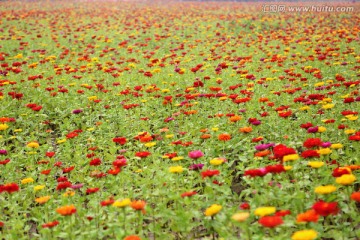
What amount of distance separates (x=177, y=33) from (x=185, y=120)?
9.84 m

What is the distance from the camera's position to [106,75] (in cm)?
860

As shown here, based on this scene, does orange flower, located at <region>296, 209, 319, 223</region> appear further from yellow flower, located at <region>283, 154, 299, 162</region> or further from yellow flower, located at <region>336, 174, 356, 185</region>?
yellow flower, located at <region>283, 154, 299, 162</region>

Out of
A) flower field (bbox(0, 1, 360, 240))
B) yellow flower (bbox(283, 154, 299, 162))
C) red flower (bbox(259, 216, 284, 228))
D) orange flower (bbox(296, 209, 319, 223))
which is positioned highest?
yellow flower (bbox(283, 154, 299, 162))

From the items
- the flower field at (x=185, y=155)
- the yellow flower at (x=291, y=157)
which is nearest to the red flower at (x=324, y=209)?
the flower field at (x=185, y=155)

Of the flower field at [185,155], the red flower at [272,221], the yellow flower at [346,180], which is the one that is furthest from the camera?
the flower field at [185,155]

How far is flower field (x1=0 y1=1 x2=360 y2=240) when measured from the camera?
304cm

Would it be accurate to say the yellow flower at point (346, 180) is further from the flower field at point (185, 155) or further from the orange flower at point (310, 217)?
the orange flower at point (310, 217)

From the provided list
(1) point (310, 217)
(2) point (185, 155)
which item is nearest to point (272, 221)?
(1) point (310, 217)

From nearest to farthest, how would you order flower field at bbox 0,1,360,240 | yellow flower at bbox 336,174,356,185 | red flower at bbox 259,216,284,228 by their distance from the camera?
1. red flower at bbox 259,216,284,228
2. yellow flower at bbox 336,174,356,185
3. flower field at bbox 0,1,360,240

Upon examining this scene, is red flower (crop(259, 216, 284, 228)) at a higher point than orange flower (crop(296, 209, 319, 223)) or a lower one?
higher

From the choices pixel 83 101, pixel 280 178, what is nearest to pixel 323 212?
pixel 280 178

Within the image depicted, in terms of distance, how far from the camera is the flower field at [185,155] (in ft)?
9.99

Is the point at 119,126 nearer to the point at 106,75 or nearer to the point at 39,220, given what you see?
the point at 39,220

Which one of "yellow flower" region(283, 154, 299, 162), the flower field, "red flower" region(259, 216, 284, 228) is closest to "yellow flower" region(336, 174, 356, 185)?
the flower field
